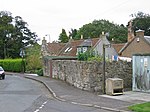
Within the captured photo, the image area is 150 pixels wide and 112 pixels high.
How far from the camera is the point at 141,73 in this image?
819 inches

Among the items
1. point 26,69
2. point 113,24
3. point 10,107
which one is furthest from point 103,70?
point 113,24

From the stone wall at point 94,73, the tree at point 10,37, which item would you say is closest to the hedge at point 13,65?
the tree at point 10,37

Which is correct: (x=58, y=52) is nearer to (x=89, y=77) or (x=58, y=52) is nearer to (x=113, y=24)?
(x=113, y=24)

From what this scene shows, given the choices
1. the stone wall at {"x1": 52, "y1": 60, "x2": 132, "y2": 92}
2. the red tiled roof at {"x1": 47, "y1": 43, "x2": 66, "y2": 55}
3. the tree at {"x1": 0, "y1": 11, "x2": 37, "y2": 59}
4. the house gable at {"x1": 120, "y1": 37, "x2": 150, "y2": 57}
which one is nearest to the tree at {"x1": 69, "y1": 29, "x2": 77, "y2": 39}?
the tree at {"x1": 0, "y1": 11, "x2": 37, "y2": 59}

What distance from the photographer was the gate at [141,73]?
20.2 meters

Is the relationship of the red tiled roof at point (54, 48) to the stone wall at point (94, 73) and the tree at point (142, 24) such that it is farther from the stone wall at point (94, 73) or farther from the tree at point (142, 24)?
the stone wall at point (94, 73)

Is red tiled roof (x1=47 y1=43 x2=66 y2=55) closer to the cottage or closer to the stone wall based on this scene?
the cottage

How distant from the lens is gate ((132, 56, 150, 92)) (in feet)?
66.3

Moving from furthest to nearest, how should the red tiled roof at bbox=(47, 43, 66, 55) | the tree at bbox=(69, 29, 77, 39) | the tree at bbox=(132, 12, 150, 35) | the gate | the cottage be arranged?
the tree at bbox=(69, 29, 77, 39) → the tree at bbox=(132, 12, 150, 35) → the red tiled roof at bbox=(47, 43, 66, 55) → the cottage → the gate

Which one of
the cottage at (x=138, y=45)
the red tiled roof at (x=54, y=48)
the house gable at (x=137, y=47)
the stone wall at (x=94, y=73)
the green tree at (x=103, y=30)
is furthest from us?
the green tree at (x=103, y=30)

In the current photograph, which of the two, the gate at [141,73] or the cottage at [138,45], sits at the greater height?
the cottage at [138,45]

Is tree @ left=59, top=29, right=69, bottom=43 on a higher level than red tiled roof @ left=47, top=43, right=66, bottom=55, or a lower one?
higher

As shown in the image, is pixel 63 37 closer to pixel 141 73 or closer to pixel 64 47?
pixel 64 47

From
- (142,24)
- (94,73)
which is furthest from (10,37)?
(94,73)
